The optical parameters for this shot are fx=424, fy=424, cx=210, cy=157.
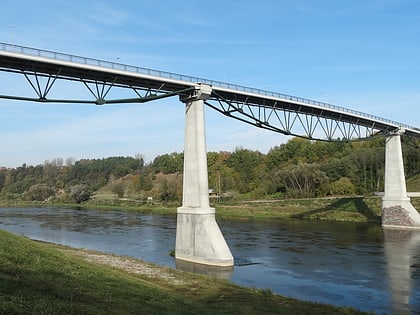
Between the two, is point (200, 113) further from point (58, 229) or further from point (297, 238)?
point (58, 229)

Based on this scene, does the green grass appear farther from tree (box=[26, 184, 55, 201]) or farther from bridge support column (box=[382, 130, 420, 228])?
tree (box=[26, 184, 55, 201])

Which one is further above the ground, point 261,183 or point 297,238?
point 261,183

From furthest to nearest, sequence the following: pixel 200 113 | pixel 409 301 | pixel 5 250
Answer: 1. pixel 200 113
2. pixel 409 301
3. pixel 5 250

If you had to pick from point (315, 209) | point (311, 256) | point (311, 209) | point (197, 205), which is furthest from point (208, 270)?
point (311, 209)

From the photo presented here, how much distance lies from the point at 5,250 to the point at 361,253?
28.0m

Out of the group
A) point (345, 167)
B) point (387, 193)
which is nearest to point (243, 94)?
point (387, 193)

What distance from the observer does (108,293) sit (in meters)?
14.8

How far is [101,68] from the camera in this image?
96.7 ft

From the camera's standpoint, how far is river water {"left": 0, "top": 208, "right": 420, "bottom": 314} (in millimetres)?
23031

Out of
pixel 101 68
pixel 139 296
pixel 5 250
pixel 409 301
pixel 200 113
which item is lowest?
pixel 409 301

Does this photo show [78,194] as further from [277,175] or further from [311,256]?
[311,256]

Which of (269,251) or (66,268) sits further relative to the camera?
(269,251)

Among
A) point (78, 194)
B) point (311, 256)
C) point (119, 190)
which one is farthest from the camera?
point (119, 190)

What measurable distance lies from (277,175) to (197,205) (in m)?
74.7
